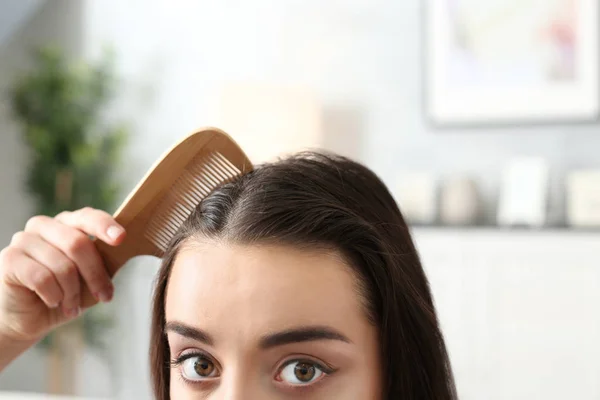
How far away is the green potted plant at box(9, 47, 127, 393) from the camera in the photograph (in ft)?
13.0

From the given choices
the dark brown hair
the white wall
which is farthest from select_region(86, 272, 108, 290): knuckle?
the white wall

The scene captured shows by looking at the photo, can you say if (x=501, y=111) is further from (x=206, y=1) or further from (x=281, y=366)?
(x=281, y=366)

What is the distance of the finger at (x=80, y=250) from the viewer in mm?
1093

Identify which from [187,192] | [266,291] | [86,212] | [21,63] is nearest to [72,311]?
[86,212]

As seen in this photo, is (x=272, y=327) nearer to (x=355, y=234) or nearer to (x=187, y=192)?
(x=355, y=234)

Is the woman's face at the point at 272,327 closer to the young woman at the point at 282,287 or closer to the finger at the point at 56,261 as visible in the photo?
the young woman at the point at 282,287

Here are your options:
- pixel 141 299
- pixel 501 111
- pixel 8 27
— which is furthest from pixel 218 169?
pixel 8 27

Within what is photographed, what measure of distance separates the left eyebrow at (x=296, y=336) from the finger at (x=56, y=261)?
1.21 feet

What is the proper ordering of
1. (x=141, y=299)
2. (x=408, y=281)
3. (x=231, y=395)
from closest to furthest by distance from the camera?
(x=231, y=395) < (x=408, y=281) < (x=141, y=299)

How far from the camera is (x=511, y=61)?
3.65m

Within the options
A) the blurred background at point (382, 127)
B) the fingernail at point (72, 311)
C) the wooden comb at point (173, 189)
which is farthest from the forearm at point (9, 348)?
the blurred background at point (382, 127)

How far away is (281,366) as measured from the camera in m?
0.90

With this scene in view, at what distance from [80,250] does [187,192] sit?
0.59ft

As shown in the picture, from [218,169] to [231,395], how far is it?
1.08 feet
